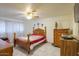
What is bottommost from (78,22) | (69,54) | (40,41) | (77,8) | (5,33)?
(69,54)

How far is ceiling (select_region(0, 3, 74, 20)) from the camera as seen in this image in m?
1.84

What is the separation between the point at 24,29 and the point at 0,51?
1.66 ft

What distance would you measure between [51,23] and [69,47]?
468mm

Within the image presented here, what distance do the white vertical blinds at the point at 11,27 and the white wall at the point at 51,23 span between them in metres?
0.10

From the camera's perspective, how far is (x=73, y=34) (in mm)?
1876

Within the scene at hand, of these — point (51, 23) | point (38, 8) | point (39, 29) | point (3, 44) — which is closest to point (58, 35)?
point (51, 23)

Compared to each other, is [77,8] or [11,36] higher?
[77,8]

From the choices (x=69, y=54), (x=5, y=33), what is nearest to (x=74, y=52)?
(x=69, y=54)

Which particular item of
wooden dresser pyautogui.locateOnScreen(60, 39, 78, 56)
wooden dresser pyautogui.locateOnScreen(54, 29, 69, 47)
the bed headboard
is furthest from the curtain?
wooden dresser pyautogui.locateOnScreen(60, 39, 78, 56)

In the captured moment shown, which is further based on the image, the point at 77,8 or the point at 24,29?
the point at 24,29

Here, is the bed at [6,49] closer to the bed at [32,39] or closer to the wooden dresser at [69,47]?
the bed at [32,39]

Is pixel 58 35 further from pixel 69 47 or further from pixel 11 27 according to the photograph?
pixel 11 27

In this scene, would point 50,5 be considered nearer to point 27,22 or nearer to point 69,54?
point 27,22

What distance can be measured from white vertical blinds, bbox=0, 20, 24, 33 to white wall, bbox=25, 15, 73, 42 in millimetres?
99
